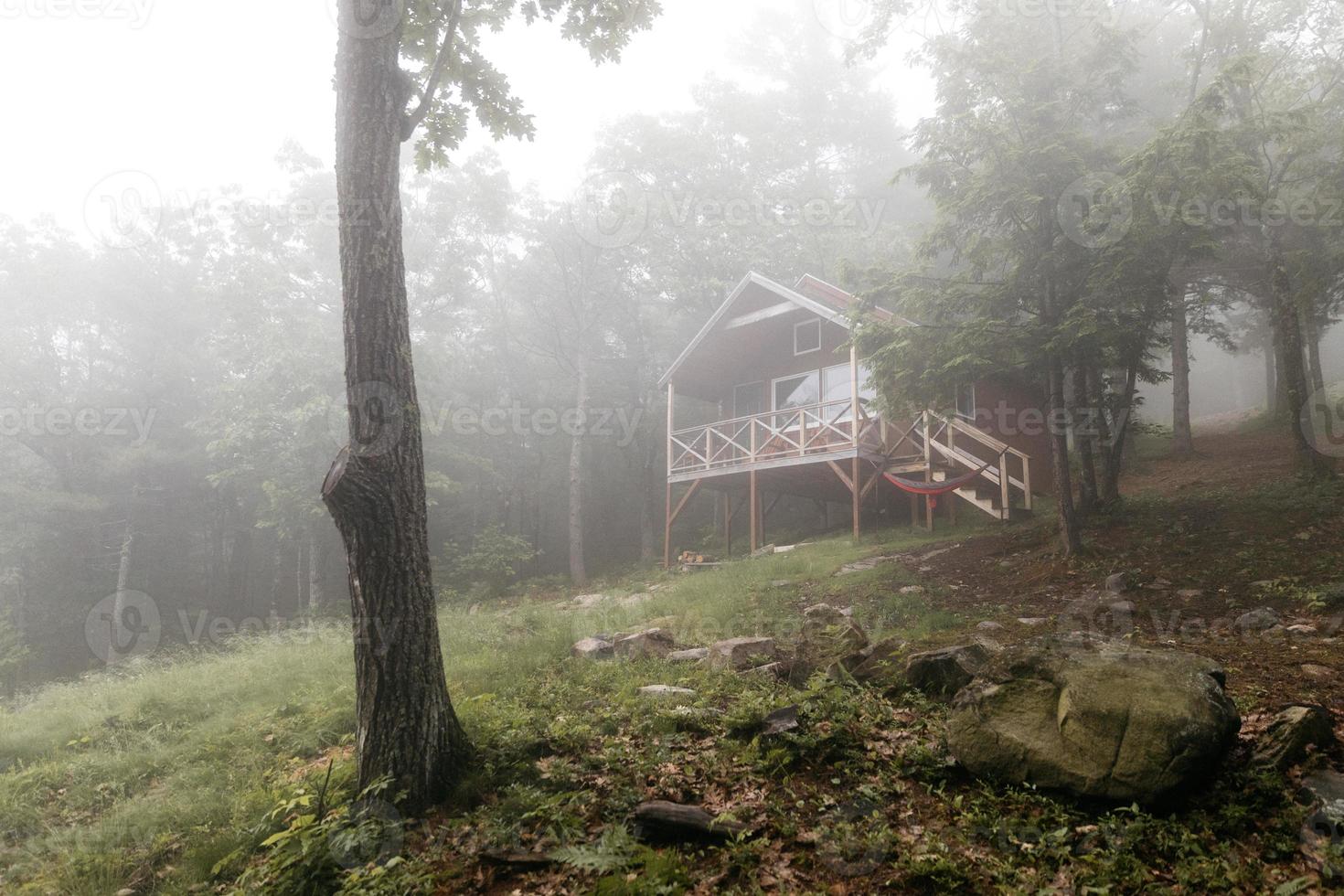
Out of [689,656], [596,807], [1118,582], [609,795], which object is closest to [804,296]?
[1118,582]

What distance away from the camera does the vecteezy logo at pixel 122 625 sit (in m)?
18.4

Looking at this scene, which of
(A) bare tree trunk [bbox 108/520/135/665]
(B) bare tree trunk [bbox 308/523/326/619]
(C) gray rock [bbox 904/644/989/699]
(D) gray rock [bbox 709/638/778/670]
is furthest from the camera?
(A) bare tree trunk [bbox 108/520/135/665]

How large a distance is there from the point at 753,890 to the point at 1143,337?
29.3ft

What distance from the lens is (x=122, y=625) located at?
18.9 m

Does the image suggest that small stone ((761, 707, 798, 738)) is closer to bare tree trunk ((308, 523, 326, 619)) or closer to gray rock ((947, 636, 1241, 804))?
gray rock ((947, 636, 1241, 804))

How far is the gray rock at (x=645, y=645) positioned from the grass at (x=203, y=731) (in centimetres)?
51

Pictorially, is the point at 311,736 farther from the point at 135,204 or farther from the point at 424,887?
the point at 135,204

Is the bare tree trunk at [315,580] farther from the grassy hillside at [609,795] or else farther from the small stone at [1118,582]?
the small stone at [1118,582]

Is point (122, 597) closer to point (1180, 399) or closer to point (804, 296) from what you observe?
point (804, 296)

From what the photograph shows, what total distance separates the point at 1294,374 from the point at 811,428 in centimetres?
771

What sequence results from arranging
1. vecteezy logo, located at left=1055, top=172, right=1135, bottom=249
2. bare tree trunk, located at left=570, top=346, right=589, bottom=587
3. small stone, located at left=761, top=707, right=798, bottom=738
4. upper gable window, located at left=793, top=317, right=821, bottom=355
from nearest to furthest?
small stone, located at left=761, top=707, right=798, bottom=738 → vecteezy logo, located at left=1055, top=172, right=1135, bottom=249 → upper gable window, located at left=793, top=317, right=821, bottom=355 → bare tree trunk, located at left=570, top=346, right=589, bottom=587
